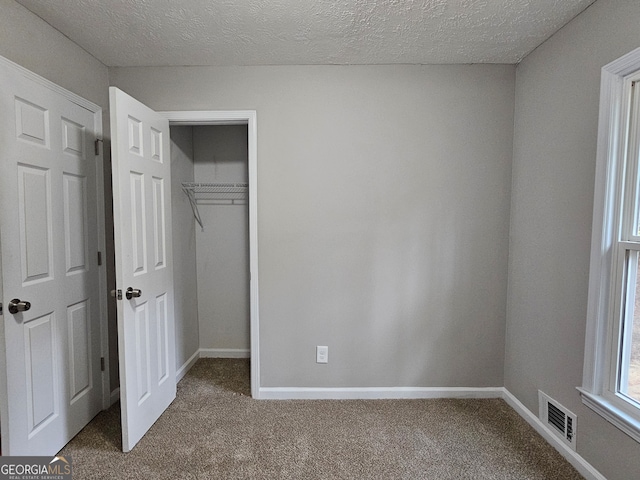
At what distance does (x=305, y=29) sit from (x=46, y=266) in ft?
6.41

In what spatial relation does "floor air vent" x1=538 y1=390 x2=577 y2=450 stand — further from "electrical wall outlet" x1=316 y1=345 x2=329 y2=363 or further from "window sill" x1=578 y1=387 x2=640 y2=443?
"electrical wall outlet" x1=316 y1=345 x2=329 y2=363

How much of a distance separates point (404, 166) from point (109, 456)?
2560mm

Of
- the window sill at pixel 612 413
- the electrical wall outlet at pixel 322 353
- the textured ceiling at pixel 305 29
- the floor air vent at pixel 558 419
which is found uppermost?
the textured ceiling at pixel 305 29

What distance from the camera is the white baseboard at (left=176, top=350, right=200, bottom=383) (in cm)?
270

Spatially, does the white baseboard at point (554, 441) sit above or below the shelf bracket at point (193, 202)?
below

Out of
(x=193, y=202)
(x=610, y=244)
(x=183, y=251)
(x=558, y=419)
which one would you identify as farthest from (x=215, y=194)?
(x=558, y=419)

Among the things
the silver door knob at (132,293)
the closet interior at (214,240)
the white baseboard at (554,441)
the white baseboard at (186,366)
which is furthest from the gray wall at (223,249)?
the white baseboard at (554,441)

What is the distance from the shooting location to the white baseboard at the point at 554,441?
165 centimetres

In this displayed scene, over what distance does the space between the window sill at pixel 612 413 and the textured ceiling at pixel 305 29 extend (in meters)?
1.98

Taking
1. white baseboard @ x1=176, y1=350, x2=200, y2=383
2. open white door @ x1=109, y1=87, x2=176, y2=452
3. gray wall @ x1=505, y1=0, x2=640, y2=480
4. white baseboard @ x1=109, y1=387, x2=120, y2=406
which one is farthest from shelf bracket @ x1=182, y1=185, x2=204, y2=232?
gray wall @ x1=505, y1=0, x2=640, y2=480

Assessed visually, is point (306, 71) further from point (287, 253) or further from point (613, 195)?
point (613, 195)

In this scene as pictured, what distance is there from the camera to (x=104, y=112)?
7.39 feet

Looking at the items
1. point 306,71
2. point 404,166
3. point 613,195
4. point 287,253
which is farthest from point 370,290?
point 306,71

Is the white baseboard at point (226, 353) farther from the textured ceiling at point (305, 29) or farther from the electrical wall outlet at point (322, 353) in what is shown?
the textured ceiling at point (305, 29)
